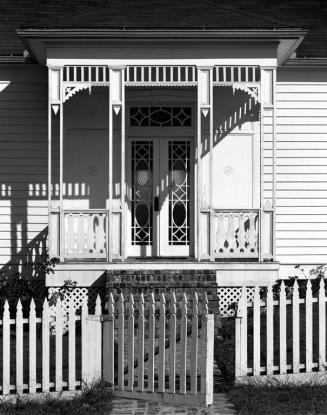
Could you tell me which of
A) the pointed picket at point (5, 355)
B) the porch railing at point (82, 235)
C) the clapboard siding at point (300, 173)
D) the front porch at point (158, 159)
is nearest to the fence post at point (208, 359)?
the pointed picket at point (5, 355)

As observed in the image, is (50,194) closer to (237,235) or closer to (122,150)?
(122,150)

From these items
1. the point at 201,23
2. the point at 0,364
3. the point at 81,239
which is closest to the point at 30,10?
the point at 201,23

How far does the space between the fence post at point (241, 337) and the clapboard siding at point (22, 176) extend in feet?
25.3

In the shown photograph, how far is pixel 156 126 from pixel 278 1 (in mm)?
5123

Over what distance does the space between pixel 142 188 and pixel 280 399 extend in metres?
8.05

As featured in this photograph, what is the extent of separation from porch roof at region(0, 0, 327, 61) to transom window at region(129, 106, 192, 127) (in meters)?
1.80

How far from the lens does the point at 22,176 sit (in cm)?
A: 1653

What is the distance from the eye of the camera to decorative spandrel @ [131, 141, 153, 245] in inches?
651

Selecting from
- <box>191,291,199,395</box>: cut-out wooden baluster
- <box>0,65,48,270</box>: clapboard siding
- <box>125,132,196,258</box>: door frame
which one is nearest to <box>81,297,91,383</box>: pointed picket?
<box>191,291,199,395</box>: cut-out wooden baluster

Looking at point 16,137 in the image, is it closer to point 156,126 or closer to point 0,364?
point 156,126

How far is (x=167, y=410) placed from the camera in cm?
885

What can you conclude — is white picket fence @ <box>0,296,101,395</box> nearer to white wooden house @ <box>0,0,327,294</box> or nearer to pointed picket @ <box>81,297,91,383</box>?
pointed picket @ <box>81,297,91,383</box>

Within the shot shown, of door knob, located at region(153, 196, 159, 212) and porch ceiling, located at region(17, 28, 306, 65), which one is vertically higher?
porch ceiling, located at region(17, 28, 306, 65)

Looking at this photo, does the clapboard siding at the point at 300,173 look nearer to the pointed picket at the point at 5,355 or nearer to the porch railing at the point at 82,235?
the porch railing at the point at 82,235
